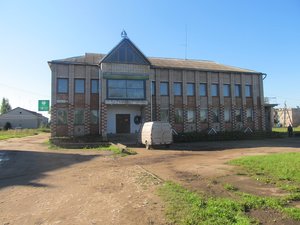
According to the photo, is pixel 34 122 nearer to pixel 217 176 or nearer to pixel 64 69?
pixel 64 69

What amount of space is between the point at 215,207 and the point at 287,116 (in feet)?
285

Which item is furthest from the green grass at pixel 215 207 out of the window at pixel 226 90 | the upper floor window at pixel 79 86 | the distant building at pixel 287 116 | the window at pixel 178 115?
the distant building at pixel 287 116

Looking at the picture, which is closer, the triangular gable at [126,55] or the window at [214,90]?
the triangular gable at [126,55]

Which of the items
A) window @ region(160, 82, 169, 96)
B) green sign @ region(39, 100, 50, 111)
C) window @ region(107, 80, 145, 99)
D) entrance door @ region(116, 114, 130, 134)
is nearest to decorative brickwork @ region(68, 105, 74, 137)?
window @ region(107, 80, 145, 99)

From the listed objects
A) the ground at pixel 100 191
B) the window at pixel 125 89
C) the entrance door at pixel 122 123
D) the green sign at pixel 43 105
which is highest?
the window at pixel 125 89

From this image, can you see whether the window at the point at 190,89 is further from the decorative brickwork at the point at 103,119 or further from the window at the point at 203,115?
the decorative brickwork at the point at 103,119

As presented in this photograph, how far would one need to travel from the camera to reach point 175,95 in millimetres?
32938

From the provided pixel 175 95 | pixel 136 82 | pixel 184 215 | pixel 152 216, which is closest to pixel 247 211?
pixel 184 215

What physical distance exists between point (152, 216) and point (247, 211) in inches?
75.1

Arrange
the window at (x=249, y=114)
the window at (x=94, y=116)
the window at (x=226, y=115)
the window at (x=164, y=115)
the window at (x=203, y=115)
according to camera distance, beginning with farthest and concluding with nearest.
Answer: the window at (x=249, y=114), the window at (x=226, y=115), the window at (x=203, y=115), the window at (x=164, y=115), the window at (x=94, y=116)

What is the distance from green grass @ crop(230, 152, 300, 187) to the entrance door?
19.8 metres

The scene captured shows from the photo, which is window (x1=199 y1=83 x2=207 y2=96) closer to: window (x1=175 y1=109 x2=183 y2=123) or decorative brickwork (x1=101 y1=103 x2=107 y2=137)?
window (x1=175 y1=109 x2=183 y2=123)

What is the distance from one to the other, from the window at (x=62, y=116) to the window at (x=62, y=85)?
179 cm

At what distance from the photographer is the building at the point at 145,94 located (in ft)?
95.3
